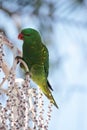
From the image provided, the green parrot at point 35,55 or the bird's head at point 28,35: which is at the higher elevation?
the bird's head at point 28,35

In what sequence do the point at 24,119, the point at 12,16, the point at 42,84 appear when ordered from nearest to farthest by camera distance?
the point at 24,119 → the point at 42,84 → the point at 12,16

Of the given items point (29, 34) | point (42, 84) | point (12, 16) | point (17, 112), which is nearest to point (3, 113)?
point (17, 112)

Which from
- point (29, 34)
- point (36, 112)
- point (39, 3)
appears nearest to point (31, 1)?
point (39, 3)

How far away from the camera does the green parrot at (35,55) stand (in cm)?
114

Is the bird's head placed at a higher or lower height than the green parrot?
higher

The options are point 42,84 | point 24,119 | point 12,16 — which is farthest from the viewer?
point 12,16

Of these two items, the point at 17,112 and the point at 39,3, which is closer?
the point at 17,112

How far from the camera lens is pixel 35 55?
3.79ft

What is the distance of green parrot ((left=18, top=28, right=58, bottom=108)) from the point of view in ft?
3.74

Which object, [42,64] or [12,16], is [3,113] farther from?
[12,16]

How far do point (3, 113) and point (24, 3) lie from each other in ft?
2.57

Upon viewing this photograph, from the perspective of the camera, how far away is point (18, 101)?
101cm

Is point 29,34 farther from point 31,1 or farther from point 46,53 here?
point 31,1

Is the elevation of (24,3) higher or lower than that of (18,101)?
higher
